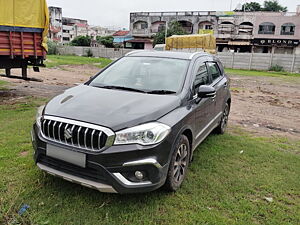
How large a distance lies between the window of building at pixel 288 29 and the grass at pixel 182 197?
39.1 meters

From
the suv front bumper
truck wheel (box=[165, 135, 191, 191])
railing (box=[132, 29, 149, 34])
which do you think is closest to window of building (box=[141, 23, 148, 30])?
railing (box=[132, 29, 149, 34])

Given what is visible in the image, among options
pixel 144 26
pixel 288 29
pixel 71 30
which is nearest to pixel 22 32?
pixel 288 29

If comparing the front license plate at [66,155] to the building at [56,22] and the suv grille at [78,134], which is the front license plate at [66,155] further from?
the building at [56,22]

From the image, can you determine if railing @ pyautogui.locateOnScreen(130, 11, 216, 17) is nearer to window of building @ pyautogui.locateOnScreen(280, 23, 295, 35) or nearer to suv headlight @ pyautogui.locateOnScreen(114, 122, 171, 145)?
window of building @ pyautogui.locateOnScreen(280, 23, 295, 35)

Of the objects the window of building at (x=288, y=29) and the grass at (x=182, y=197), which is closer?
the grass at (x=182, y=197)

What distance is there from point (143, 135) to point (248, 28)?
41.8 meters

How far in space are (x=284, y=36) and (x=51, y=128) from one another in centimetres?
4172

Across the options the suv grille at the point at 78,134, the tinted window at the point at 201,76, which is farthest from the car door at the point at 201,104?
the suv grille at the point at 78,134

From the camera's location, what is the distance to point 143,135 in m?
2.63

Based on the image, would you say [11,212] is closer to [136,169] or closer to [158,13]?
[136,169]

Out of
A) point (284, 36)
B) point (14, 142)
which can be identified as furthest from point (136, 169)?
point (284, 36)

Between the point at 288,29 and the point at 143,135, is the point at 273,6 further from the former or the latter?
the point at 143,135

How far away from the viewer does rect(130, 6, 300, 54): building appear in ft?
124

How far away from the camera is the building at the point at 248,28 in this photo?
124ft
